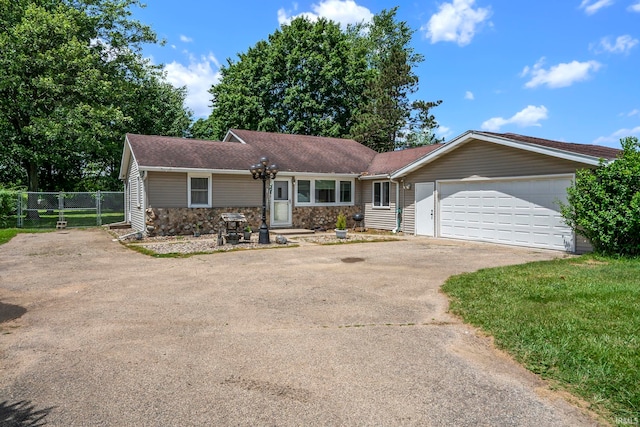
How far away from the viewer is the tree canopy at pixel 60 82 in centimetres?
2098

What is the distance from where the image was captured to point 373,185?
18109 mm

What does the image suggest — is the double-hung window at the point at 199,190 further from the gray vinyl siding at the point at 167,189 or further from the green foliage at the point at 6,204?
the green foliage at the point at 6,204

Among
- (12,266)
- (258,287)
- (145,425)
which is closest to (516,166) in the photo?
(258,287)

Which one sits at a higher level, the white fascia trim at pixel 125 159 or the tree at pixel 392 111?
the tree at pixel 392 111

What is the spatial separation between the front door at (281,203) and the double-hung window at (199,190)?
2.67m

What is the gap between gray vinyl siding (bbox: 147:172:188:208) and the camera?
14297 mm

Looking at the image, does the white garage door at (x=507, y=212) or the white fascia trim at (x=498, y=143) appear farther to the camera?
the white garage door at (x=507, y=212)

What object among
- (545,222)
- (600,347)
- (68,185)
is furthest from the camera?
(68,185)

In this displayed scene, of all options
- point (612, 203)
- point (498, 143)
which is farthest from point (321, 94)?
point (612, 203)

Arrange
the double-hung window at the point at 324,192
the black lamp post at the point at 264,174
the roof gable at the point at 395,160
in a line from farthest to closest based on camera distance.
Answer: the roof gable at the point at 395,160
the double-hung window at the point at 324,192
the black lamp post at the point at 264,174

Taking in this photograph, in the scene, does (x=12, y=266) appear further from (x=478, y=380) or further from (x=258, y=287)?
(x=478, y=380)

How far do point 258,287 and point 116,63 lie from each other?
26333mm

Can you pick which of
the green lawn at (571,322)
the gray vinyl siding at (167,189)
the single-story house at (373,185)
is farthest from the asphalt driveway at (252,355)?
the gray vinyl siding at (167,189)

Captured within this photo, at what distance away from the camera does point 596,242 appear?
9.73 metres
